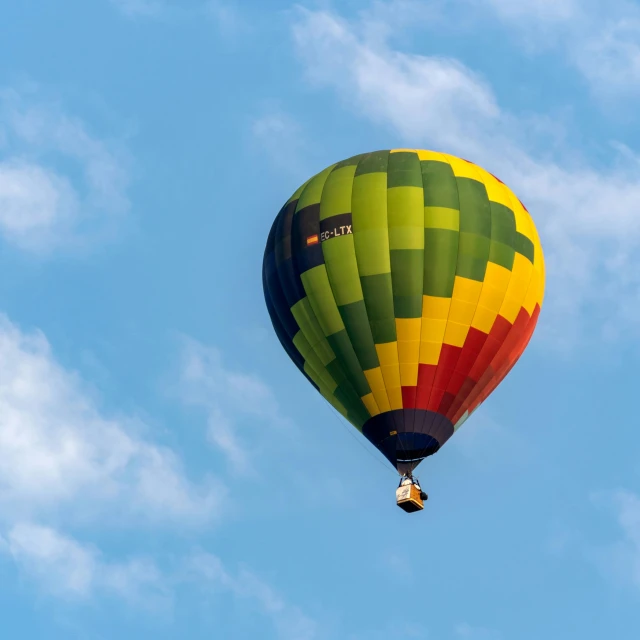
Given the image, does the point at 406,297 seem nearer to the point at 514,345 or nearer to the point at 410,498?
the point at 514,345

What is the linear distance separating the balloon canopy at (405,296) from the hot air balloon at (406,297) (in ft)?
0.08

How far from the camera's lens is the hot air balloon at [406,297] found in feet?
129

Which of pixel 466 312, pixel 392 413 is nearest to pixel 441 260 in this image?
pixel 466 312

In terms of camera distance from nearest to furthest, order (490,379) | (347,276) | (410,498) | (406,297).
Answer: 1. (410,498)
2. (406,297)
3. (347,276)
4. (490,379)

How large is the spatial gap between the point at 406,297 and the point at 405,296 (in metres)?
0.03

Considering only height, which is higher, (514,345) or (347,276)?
(514,345)

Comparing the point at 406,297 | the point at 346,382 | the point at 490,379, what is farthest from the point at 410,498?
the point at 406,297

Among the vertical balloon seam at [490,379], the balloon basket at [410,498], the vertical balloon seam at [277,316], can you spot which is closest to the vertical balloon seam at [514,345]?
the vertical balloon seam at [490,379]

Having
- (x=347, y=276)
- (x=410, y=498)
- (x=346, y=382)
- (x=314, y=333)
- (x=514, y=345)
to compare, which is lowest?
(x=410, y=498)

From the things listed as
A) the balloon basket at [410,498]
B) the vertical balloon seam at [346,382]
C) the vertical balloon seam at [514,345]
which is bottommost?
the balloon basket at [410,498]

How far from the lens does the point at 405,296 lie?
39.5m

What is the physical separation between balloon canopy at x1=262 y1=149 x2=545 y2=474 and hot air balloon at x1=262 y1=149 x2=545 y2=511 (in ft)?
0.08

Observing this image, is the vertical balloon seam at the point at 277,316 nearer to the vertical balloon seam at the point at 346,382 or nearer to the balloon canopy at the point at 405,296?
the balloon canopy at the point at 405,296

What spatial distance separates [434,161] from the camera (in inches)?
1644
